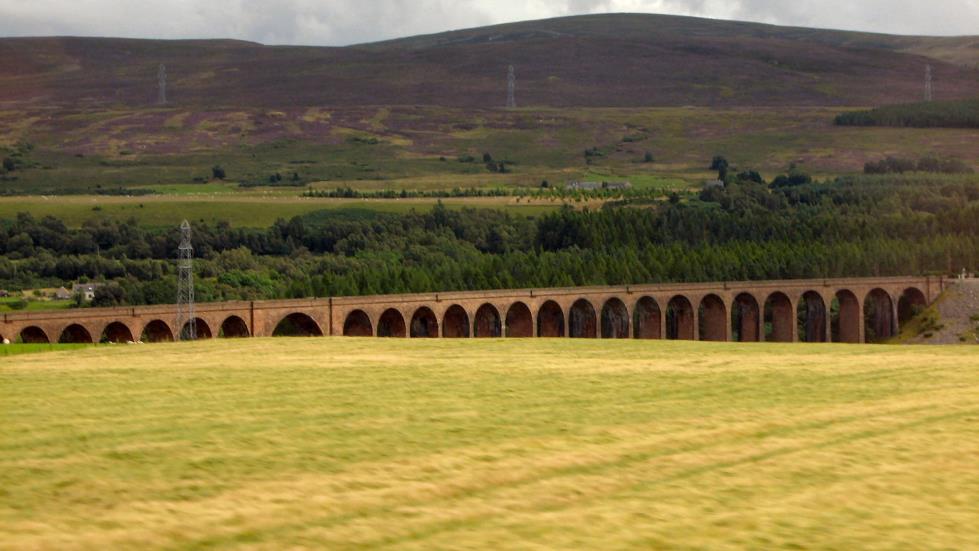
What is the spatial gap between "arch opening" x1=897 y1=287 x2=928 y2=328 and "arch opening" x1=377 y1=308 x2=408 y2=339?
145ft

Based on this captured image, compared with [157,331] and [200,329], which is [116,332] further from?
[200,329]

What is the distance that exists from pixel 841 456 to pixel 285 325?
6597 cm

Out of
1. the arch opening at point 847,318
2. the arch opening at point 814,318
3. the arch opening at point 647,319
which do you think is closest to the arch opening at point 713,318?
the arch opening at point 647,319

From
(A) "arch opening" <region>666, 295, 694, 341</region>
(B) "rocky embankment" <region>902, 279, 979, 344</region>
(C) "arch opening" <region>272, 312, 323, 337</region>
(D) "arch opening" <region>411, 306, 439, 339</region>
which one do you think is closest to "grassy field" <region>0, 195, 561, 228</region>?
(A) "arch opening" <region>666, 295, 694, 341</region>

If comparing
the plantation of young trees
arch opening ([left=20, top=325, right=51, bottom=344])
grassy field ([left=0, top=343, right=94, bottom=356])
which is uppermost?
the plantation of young trees

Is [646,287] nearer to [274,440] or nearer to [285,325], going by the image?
[285,325]

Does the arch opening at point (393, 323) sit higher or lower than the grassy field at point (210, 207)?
lower

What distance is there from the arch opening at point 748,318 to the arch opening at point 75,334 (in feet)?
173

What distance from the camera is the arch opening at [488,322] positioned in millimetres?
98812

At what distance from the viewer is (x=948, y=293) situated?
11894 centimetres

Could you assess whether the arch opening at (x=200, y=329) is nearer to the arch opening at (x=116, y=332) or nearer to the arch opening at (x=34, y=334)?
the arch opening at (x=116, y=332)

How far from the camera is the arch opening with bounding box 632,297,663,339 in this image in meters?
109

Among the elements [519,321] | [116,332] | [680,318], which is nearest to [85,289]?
[519,321]

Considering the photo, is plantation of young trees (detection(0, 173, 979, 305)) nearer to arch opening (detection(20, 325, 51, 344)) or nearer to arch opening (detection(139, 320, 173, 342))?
arch opening (detection(139, 320, 173, 342))
